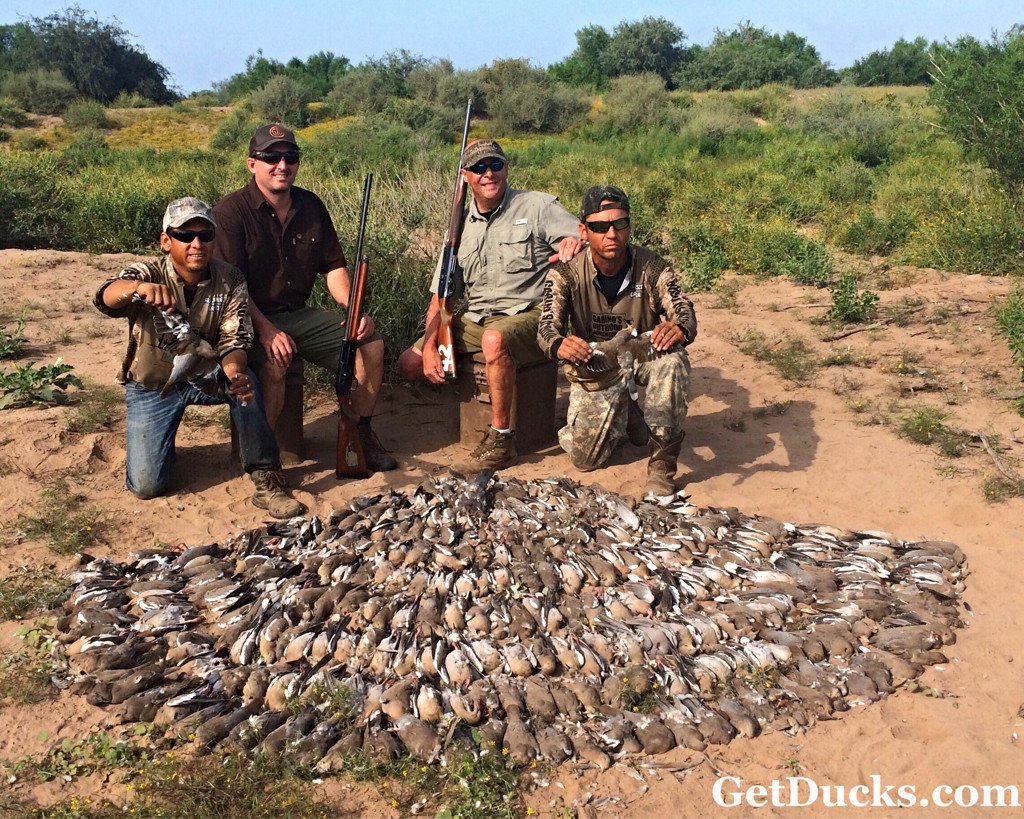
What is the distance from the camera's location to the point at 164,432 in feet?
18.0

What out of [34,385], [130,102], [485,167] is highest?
[130,102]

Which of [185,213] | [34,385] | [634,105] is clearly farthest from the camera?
[634,105]

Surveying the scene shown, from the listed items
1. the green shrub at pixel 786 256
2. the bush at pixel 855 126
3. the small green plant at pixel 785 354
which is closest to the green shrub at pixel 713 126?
the bush at pixel 855 126

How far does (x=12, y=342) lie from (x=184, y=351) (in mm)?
3447

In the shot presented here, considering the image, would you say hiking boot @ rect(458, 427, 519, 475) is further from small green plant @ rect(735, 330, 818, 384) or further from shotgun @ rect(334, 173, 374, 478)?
small green plant @ rect(735, 330, 818, 384)

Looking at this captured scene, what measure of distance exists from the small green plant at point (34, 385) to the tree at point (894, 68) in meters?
46.6

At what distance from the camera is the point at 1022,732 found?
359 cm

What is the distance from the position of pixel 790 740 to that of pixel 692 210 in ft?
36.9

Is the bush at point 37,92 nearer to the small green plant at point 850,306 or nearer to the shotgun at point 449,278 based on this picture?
the shotgun at point 449,278

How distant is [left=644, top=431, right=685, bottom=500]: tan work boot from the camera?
5.63 m

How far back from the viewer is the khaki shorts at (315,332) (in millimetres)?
6031

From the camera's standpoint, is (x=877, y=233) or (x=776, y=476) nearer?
(x=776, y=476)

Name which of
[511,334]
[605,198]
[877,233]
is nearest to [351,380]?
[511,334]

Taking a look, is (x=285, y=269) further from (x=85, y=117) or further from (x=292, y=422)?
(x=85, y=117)
